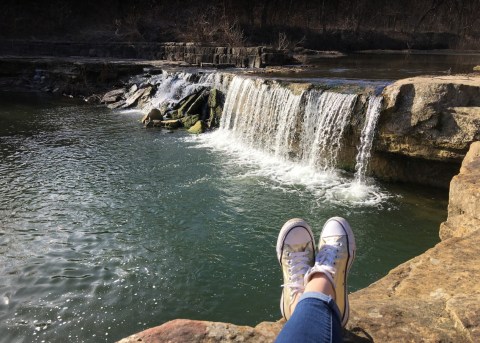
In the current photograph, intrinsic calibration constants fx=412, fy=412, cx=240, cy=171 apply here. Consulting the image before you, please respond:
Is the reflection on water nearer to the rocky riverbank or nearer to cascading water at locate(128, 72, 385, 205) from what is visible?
cascading water at locate(128, 72, 385, 205)

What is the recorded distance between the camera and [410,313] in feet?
6.29

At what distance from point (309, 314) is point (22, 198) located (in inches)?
212

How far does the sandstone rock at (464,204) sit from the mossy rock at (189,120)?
24.2ft

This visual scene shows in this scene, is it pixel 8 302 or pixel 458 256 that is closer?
pixel 458 256

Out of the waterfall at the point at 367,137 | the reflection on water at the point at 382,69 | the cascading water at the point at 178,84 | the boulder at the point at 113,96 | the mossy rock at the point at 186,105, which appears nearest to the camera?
the waterfall at the point at 367,137

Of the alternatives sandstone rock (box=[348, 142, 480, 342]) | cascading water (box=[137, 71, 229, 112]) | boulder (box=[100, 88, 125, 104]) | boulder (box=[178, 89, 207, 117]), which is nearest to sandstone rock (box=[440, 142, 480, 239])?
sandstone rock (box=[348, 142, 480, 342])

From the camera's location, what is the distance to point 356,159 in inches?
265

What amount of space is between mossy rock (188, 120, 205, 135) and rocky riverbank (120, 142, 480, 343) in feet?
25.3

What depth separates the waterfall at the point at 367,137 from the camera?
20.8 feet

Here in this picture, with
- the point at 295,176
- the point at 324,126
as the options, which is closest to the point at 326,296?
the point at 295,176

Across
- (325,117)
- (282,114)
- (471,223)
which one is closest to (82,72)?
(282,114)

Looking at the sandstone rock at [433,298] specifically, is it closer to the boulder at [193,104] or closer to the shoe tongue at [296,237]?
the shoe tongue at [296,237]

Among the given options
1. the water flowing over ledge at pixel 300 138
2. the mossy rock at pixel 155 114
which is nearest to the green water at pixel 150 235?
the water flowing over ledge at pixel 300 138

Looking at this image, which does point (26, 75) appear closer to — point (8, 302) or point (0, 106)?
point (0, 106)
